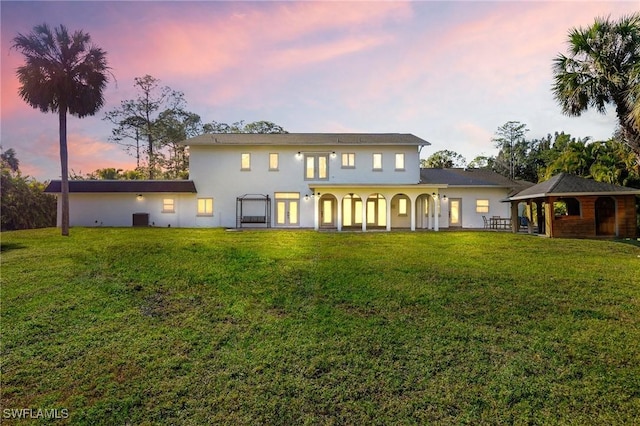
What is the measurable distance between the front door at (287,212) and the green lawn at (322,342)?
12472mm

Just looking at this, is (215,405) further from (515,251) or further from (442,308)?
(515,251)

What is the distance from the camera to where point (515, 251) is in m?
12.0

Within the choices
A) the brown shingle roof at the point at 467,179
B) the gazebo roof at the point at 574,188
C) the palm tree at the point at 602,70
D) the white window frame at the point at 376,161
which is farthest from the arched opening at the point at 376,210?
the palm tree at the point at 602,70

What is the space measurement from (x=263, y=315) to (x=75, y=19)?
55.9 ft

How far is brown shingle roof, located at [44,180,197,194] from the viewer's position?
22.0 metres

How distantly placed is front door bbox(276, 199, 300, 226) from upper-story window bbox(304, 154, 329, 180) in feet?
6.84

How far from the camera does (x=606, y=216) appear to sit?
1736 cm

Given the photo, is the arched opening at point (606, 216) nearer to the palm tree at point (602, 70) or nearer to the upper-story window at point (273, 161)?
the palm tree at point (602, 70)

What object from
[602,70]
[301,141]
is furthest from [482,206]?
[301,141]

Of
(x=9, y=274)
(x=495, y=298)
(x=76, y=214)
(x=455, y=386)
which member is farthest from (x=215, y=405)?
(x=76, y=214)

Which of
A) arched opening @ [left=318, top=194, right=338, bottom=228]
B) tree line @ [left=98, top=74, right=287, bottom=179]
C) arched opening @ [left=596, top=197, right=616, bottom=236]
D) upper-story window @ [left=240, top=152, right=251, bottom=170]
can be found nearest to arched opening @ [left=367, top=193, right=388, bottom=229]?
arched opening @ [left=318, top=194, right=338, bottom=228]

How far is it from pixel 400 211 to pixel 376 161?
13.0 feet

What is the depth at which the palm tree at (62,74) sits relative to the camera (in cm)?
1552

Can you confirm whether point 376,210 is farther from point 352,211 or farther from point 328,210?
point 328,210
